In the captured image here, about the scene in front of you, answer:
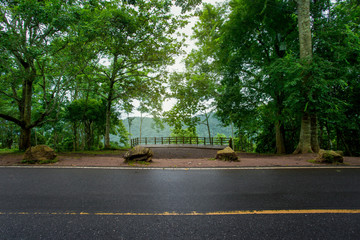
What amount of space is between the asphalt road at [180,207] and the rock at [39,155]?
2.77 metres

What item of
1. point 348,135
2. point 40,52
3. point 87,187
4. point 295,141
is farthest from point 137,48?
point 348,135

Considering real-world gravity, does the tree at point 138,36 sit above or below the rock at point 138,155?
above

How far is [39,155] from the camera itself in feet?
23.8

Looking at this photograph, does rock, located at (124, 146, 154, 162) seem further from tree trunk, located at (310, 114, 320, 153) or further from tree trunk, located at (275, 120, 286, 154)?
tree trunk, located at (275, 120, 286, 154)

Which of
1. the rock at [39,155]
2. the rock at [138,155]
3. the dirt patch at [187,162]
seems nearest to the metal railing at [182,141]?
the dirt patch at [187,162]

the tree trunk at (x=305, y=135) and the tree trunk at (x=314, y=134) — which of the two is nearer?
the tree trunk at (x=305, y=135)

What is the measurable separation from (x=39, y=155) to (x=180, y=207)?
728 cm

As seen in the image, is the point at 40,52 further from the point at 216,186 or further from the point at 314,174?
the point at 314,174

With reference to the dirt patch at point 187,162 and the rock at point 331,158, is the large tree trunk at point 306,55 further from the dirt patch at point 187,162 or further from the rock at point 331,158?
the rock at point 331,158

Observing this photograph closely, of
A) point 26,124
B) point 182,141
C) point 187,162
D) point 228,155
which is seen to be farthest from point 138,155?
point 182,141

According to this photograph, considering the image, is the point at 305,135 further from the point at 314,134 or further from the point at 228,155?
the point at 228,155

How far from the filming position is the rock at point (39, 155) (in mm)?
7098

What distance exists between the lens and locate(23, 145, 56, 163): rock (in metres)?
7.10

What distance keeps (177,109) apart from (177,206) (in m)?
16.2
